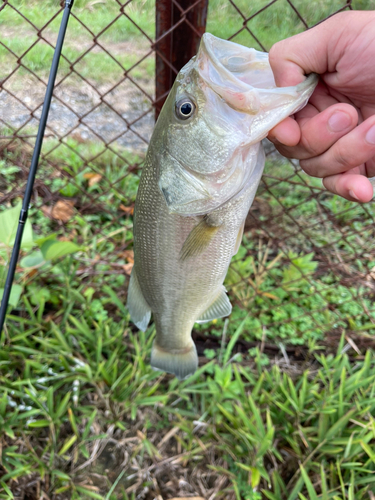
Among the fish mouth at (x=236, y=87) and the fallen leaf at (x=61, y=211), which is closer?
the fish mouth at (x=236, y=87)

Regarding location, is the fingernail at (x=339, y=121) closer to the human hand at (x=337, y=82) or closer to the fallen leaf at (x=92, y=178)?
the human hand at (x=337, y=82)

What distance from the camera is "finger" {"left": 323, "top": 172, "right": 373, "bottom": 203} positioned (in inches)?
43.6

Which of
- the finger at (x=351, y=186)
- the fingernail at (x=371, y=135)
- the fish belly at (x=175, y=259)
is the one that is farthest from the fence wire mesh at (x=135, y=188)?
the fingernail at (x=371, y=135)

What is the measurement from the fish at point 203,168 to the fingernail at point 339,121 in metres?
0.10

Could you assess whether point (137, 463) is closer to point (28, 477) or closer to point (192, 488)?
point (192, 488)

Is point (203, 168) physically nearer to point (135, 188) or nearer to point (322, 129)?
point (322, 129)

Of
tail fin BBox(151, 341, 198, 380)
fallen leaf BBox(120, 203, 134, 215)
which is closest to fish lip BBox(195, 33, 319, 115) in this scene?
tail fin BBox(151, 341, 198, 380)

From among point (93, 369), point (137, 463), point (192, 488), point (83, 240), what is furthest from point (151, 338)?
point (83, 240)

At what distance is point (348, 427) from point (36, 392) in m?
1.74

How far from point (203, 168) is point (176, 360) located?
1050mm

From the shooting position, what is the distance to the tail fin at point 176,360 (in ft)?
5.77

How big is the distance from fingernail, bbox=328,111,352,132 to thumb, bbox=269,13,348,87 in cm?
15

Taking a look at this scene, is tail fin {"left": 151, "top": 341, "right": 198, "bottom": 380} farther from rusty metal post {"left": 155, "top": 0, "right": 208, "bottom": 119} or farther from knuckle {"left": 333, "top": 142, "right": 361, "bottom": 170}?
rusty metal post {"left": 155, "top": 0, "right": 208, "bottom": 119}

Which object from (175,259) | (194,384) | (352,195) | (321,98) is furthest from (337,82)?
(194,384)
